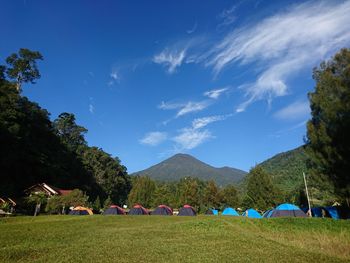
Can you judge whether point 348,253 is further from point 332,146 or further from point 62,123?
point 62,123

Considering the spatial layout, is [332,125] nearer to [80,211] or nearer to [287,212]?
[287,212]

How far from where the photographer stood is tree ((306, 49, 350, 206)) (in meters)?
26.3

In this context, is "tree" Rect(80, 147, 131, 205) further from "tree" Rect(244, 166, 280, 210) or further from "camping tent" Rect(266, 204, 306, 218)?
"camping tent" Rect(266, 204, 306, 218)

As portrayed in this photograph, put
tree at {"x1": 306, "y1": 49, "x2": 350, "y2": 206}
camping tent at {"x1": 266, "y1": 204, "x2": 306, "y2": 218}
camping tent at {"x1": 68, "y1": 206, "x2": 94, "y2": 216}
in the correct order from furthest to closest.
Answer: camping tent at {"x1": 68, "y1": 206, "x2": 94, "y2": 216}, camping tent at {"x1": 266, "y1": 204, "x2": 306, "y2": 218}, tree at {"x1": 306, "y1": 49, "x2": 350, "y2": 206}

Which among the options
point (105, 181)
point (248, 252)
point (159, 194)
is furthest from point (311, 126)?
point (105, 181)

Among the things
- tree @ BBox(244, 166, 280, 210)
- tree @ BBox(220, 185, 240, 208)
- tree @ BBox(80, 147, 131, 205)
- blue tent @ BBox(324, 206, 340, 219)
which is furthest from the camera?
tree @ BBox(80, 147, 131, 205)

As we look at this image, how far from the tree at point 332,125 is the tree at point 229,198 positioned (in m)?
46.9

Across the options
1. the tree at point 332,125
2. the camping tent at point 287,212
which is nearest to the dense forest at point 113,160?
the tree at point 332,125

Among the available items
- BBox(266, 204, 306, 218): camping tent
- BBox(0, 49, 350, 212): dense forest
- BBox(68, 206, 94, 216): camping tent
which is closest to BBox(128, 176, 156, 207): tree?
BBox(0, 49, 350, 212): dense forest

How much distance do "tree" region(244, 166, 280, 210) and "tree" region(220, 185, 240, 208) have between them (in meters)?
21.3

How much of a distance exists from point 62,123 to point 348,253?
8556 cm

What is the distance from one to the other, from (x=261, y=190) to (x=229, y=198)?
2431 cm

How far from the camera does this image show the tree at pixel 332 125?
86.2 feet

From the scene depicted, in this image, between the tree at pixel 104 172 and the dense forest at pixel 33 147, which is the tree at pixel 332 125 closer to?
the dense forest at pixel 33 147
